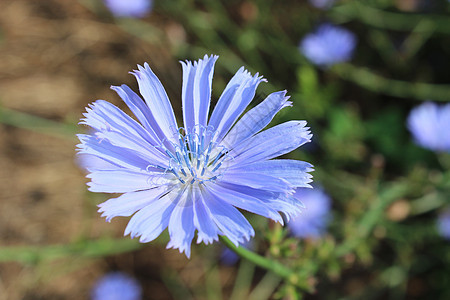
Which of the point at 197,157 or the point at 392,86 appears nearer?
the point at 197,157

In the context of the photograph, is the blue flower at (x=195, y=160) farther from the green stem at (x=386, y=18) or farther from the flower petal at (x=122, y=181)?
the green stem at (x=386, y=18)

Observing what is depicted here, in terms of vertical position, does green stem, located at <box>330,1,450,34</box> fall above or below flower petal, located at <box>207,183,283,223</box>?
above

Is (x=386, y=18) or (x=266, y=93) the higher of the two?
(x=386, y=18)

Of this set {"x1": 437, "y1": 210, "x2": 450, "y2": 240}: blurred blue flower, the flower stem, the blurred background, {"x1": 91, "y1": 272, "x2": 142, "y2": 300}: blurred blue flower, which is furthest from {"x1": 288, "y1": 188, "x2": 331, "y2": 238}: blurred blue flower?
{"x1": 91, "y1": 272, "x2": 142, "y2": 300}: blurred blue flower

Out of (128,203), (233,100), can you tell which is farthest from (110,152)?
(233,100)

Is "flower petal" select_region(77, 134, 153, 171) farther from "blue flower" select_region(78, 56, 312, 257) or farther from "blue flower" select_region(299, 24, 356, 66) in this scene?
"blue flower" select_region(299, 24, 356, 66)

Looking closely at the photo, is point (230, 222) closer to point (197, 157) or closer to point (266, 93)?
point (197, 157)

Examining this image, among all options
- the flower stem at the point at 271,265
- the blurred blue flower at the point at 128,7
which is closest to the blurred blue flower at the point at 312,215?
the flower stem at the point at 271,265

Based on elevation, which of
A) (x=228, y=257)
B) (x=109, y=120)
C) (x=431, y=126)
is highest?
(x=431, y=126)
